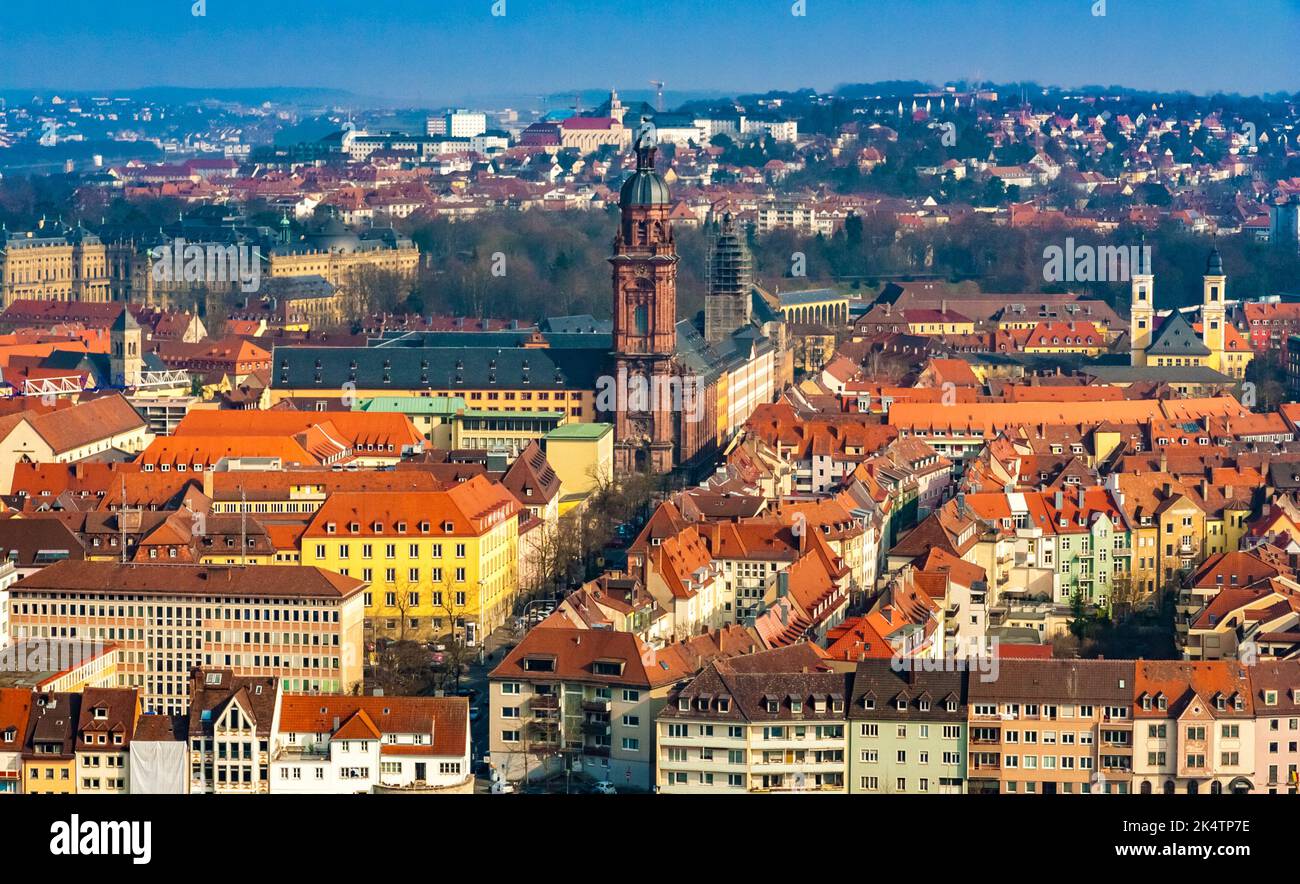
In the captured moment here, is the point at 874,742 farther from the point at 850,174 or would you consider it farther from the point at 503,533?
the point at 850,174

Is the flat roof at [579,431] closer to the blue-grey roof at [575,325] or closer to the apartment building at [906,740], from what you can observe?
the blue-grey roof at [575,325]

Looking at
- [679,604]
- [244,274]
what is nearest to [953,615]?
[679,604]

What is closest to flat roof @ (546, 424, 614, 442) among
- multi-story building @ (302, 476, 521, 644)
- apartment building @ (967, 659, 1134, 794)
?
multi-story building @ (302, 476, 521, 644)

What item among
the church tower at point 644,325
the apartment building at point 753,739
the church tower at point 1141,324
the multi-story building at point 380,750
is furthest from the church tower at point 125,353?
the apartment building at point 753,739

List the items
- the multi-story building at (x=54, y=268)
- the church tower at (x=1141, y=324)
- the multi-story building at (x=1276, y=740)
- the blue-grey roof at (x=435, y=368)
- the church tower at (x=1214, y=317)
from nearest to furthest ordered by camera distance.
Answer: the multi-story building at (x=1276, y=740)
the blue-grey roof at (x=435, y=368)
the church tower at (x=1141, y=324)
the church tower at (x=1214, y=317)
the multi-story building at (x=54, y=268)

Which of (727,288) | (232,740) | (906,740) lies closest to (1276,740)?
(906,740)

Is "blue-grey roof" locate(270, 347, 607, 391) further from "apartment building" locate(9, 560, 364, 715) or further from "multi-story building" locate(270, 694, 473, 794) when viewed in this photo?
"multi-story building" locate(270, 694, 473, 794)
